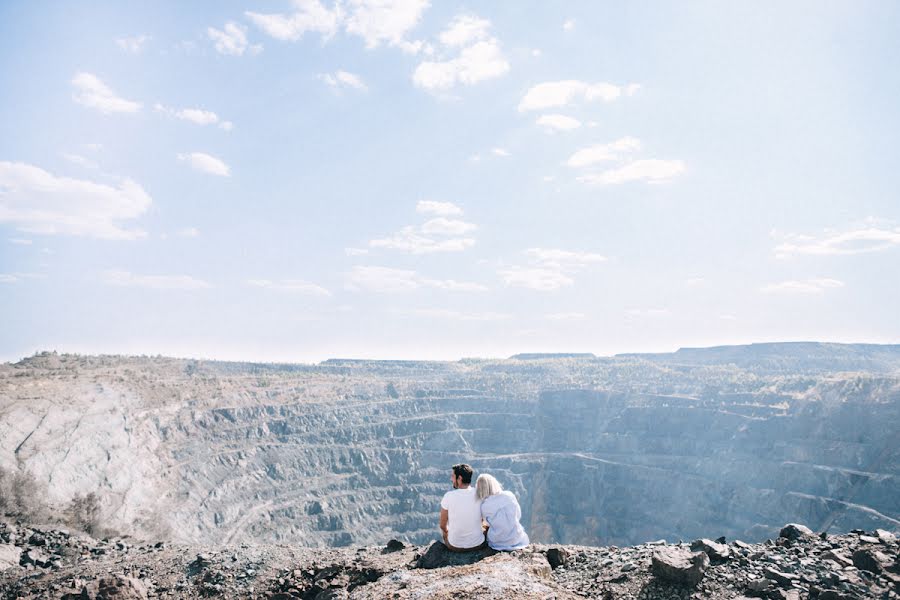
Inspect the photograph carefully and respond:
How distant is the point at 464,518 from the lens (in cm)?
782

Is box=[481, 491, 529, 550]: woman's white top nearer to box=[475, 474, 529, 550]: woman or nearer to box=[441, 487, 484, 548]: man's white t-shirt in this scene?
box=[475, 474, 529, 550]: woman

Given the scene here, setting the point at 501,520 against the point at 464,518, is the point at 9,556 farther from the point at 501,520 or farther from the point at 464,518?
the point at 501,520

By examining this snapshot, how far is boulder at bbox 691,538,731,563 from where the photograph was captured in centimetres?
734

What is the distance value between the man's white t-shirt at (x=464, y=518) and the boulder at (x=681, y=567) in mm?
2414

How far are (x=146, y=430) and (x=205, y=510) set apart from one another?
8872mm

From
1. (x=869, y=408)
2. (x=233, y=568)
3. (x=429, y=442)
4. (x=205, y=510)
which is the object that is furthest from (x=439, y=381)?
(x=233, y=568)

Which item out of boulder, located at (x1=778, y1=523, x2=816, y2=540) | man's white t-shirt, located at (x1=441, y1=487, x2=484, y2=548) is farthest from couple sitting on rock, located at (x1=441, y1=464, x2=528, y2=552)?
boulder, located at (x1=778, y1=523, x2=816, y2=540)

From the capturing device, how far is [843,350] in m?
104

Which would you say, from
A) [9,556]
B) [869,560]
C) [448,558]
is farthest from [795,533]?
[9,556]

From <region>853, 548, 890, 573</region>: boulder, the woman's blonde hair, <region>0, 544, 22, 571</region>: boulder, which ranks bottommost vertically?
<region>0, 544, 22, 571</region>: boulder

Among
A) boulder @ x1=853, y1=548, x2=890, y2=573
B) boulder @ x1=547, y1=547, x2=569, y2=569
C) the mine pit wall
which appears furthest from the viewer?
the mine pit wall

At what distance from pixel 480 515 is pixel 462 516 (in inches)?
10.5

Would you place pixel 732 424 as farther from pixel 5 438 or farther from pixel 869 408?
pixel 5 438

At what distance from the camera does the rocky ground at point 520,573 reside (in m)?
6.34
